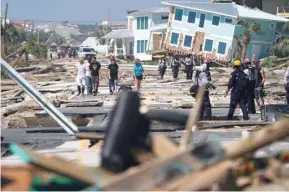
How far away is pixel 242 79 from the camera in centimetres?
1853

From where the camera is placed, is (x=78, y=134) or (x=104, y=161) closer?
(x=104, y=161)

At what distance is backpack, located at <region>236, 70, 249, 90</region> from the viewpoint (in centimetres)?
1852

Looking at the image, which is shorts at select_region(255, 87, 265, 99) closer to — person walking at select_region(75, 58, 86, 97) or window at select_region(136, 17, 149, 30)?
person walking at select_region(75, 58, 86, 97)

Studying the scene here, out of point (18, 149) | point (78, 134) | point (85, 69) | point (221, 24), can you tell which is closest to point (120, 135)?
point (18, 149)

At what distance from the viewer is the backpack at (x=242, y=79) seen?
18516 millimetres

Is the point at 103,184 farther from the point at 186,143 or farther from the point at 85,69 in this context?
the point at 85,69

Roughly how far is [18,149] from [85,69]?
892 inches

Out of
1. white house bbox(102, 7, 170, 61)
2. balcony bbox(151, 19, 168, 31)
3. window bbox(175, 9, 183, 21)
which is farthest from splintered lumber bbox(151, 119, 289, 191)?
balcony bbox(151, 19, 168, 31)

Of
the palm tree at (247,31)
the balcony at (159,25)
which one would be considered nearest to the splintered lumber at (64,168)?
the palm tree at (247,31)

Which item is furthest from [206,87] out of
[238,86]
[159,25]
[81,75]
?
[159,25]

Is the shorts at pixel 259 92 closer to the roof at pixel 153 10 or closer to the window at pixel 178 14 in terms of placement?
the window at pixel 178 14

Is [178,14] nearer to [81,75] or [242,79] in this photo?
[81,75]

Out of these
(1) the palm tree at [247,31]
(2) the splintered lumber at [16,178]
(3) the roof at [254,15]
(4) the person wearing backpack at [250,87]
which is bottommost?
(1) the palm tree at [247,31]

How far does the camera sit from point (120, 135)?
5336mm
